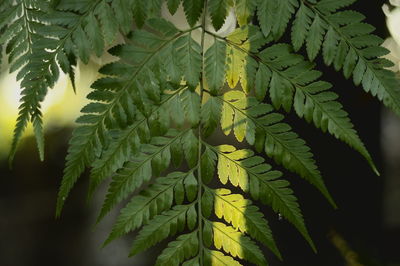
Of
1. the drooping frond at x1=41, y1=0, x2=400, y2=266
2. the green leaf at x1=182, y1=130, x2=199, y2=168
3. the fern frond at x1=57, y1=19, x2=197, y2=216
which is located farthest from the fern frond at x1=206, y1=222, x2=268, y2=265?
the fern frond at x1=57, y1=19, x2=197, y2=216

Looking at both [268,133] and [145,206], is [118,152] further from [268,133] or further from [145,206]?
[268,133]

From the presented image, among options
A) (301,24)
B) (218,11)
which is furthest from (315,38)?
(218,11)

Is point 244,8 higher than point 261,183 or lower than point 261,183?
higher

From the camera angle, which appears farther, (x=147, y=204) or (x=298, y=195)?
(x=298, y=195)

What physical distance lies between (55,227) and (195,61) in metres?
4.02

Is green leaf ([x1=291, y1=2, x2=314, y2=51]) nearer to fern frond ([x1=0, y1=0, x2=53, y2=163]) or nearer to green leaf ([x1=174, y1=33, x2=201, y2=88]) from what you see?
green leaf ([x1=174, y1=33, x2=201, y2=88])

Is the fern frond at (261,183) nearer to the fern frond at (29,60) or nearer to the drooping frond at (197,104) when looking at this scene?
the drooping frond at (197,104)

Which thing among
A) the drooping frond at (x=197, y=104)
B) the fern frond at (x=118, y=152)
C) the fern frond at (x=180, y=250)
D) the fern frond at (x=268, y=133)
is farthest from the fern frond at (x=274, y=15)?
the fern frond at (x=180, y=250)

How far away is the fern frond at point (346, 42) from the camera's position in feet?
2.19

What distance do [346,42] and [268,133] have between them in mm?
170

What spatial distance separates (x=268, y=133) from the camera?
2.33 feet

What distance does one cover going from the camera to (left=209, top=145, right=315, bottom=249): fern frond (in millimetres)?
688

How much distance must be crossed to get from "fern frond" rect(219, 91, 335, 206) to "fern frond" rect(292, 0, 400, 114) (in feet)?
0.35

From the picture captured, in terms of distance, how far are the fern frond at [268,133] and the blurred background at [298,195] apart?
9.9 inches
